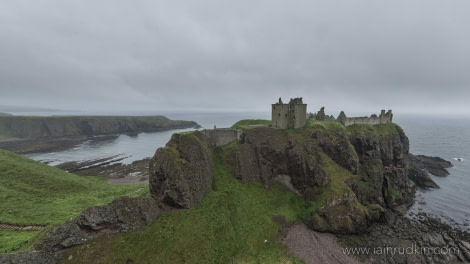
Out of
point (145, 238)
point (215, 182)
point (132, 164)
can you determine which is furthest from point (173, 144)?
point (132, 164)

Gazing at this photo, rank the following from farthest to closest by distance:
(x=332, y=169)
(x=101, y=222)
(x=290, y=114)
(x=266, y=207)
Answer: (x=290, y=114) → (x=332, y=169) → (x=266, y=207) → (x=101, y=222)

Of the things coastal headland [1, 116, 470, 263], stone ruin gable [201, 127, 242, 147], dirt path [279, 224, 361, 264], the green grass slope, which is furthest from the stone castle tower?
dirt path [279, 224, 361, 264]

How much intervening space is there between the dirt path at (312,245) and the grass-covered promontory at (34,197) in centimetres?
2945

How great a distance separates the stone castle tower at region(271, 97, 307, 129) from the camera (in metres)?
54.1

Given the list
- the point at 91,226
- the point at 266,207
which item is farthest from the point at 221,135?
the point at 91,226

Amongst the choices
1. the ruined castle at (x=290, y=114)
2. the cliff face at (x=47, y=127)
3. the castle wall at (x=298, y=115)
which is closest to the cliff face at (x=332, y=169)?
the castle wall at (x=298, y=115)

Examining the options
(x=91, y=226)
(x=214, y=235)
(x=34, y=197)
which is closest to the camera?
(x=91, y=226)

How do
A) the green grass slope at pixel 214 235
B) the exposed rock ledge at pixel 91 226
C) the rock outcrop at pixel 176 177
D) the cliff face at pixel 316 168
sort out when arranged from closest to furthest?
the exposed rock ledge at pixel 91 226, the green grass slope at pixel 214 235, the rock outcrop at pixel 176 177, the cliff face at pixel 316 168

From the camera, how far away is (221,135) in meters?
52.2

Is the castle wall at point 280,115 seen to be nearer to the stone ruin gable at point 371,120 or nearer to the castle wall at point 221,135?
the castle wall at point 221,135

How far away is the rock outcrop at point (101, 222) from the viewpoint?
2324 centimetres

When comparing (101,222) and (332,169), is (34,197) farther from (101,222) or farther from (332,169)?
(332,169)

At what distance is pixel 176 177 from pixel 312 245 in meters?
23.4

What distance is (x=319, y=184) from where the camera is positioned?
44.4 metres
